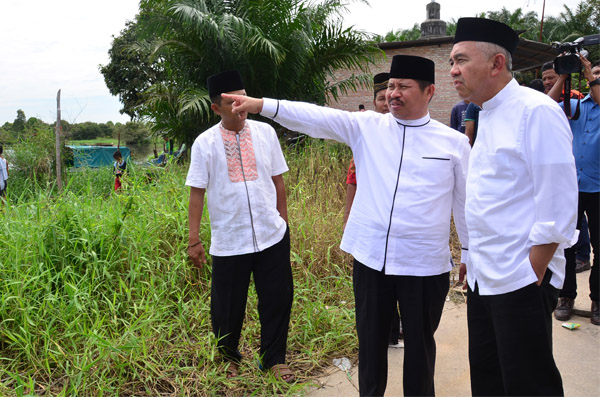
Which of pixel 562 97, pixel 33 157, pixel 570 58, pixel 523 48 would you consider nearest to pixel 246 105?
pixel 570 58

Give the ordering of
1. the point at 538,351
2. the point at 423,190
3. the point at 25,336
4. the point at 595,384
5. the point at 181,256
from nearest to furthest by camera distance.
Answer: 1. the point at 538,351
2. the point at 423,190
3. the point at 595,384
4. the point at 25,336
5. the point at 181,256

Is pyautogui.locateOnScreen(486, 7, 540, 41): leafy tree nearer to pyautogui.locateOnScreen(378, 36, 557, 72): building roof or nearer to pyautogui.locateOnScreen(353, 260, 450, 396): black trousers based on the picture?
pyautogui.locateOnScreen(378, 36, 557, 72): building roof

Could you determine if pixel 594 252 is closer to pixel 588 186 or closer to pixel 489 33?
pixel 588 186

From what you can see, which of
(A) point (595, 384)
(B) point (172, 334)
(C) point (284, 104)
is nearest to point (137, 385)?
(B) point (172, 334)

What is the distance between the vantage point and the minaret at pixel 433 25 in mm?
16891

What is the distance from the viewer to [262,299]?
291 centimetres

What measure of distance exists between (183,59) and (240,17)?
127cm

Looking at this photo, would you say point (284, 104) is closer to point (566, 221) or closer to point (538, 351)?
point (566, 221)

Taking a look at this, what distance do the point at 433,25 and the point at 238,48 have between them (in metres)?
11.3

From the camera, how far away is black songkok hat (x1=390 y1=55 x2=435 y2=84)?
7.20 feet

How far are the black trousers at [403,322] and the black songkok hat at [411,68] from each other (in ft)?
3.07

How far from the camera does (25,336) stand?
2.90 meters

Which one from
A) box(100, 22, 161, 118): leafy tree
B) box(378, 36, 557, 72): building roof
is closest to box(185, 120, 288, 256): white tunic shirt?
box(378, 36, 557, 72): building roof

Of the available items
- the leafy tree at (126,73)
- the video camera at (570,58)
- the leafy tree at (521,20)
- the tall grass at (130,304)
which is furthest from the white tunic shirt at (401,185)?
the leafy tree at (521,20)
